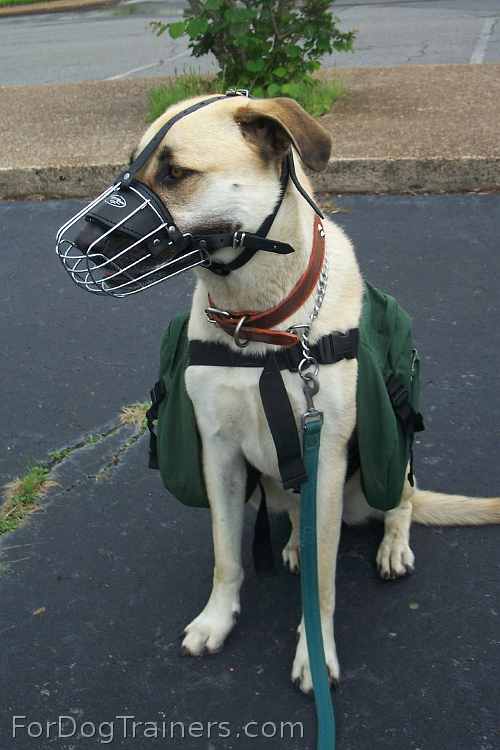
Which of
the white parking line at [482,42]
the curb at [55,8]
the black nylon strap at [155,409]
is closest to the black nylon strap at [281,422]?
the black nylon strap at [155,409]

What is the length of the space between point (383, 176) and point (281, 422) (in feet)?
12.8

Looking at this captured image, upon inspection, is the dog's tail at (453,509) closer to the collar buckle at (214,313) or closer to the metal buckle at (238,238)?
the collar buckle at (214,313)

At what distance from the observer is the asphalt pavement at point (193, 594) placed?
2309 millimetres

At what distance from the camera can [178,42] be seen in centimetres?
1367

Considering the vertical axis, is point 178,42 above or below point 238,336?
below

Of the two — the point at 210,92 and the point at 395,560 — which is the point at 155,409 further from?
the point at 210,92

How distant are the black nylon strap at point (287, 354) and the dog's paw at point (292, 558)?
847 millimetres

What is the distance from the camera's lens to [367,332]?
2402 millimetres

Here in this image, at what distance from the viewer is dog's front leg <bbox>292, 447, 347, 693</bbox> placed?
7.71 ft

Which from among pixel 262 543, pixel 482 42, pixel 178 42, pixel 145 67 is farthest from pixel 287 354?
pixel 178 42

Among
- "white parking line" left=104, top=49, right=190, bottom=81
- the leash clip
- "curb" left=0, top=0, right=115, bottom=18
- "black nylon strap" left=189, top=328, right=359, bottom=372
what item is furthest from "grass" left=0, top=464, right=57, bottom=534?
"curb" left=0, top=0, right=115, bottom=18

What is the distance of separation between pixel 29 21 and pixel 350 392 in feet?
65.1

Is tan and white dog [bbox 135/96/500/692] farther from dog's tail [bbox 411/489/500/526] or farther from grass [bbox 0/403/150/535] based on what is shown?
grass [bbox 0/403/150/535]

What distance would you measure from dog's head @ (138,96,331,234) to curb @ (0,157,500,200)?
3616 millimetres
